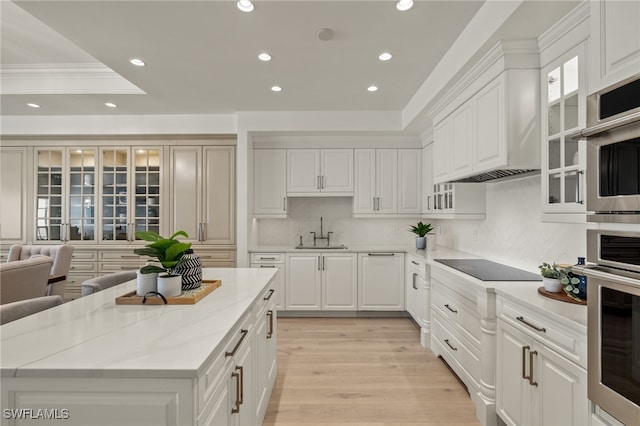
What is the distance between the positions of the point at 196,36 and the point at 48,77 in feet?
7.61

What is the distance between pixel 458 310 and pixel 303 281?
7.06 ft

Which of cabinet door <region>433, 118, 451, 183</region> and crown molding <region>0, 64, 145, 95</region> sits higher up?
crown molding <region>0, 64, 145, 95</region>

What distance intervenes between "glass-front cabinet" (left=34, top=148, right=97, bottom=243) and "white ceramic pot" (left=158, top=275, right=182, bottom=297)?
3616 millimetres

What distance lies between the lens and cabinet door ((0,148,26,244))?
4.30 metres

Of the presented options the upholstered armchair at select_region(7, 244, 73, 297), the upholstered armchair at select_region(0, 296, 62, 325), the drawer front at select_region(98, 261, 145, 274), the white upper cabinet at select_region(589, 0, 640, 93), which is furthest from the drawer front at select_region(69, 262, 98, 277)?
the white upper cabinet at select_region(589, 0, 640, 93)

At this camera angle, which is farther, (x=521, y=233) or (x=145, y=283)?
(x=521, y=233)

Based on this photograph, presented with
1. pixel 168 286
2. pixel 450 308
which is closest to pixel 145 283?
pixel 168 286

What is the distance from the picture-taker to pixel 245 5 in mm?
1975

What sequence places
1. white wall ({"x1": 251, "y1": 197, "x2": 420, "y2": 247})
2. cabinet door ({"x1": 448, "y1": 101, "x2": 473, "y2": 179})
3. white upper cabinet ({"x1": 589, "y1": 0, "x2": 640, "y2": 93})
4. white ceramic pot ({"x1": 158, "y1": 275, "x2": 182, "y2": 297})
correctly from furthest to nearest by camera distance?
white wall ({"x1": 251, "y1": 197, "x2": 420, "y2": 247}) → cabinet door ({"x1": 448, "y1": 101, "x2": 473, "y2": 179}) → white ceramic pot ({"x1": 158, "y1": 275, "x2": 182, "y2": 297}) → white upper cabinet ({"x1": 589, "y1": 0, "x2": 640, "y2": 93})

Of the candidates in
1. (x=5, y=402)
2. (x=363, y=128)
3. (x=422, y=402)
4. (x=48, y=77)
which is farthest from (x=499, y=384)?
(x=48, y=77)

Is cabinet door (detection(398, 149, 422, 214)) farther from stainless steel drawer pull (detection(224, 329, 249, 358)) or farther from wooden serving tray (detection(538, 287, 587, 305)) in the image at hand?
stainless steel drawer pull (detection(224, 329, 249, 358))

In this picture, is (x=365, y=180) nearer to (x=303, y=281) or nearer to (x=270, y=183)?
(x=270, y=183)

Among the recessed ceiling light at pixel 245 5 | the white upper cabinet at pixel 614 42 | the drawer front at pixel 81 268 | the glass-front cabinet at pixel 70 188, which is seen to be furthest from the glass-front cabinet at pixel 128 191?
the white upper cabinet at pixel 614 42

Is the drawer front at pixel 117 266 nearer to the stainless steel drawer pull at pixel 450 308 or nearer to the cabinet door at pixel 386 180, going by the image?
the cabinet door at pixel 386 180
